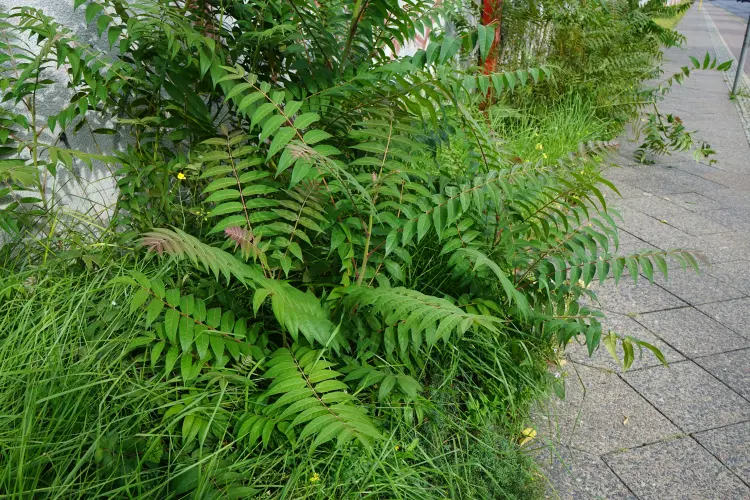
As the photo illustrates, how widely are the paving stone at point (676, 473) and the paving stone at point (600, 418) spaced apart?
7cm

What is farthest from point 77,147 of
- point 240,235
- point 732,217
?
point 732,217

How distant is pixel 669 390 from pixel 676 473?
0.59 meters

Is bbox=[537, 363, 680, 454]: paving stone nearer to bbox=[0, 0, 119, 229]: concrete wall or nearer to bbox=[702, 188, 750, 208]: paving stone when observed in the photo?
bbox=[0, 0, 119, 229]: concrete wall

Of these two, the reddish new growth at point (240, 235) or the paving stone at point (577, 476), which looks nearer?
the reddish new growth at point (240, 235)

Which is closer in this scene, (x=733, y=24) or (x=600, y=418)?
(x=600, y=418)

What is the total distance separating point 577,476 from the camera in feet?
8.07

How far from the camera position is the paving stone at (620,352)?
3195 mm

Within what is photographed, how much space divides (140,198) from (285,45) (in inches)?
34.7

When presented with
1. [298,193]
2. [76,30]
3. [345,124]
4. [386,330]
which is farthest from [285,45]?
[386,330]

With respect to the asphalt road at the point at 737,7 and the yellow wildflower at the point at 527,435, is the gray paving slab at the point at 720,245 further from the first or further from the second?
the asphalt road at the point at 737,7

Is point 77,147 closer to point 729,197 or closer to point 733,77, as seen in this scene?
point 729,197

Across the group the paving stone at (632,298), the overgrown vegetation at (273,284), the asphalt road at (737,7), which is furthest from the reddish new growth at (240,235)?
the asphalt road at (737,7)

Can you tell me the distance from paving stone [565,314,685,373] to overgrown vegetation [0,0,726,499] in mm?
262

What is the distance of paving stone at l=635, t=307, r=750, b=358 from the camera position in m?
3.39
